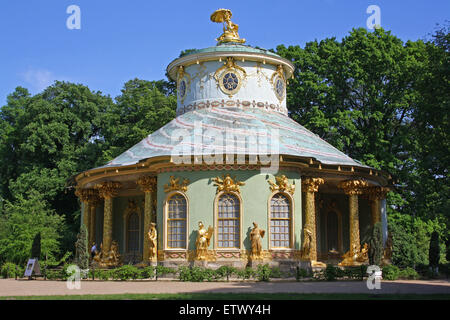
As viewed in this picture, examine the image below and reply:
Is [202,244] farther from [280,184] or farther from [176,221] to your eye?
[280,184]

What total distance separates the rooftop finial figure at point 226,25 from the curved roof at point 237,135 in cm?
559

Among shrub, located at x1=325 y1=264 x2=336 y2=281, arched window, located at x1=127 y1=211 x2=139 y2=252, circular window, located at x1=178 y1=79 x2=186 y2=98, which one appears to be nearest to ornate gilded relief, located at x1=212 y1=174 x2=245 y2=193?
shrub, located at x1=325 y1=264 x2=336 y2=281

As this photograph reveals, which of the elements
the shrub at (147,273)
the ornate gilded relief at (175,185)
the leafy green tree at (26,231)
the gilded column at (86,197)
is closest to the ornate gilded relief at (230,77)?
the ornate gilded relief at (175,185)

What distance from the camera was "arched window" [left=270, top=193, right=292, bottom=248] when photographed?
902 inches

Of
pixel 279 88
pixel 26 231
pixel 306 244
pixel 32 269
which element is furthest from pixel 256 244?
pixel 26 231

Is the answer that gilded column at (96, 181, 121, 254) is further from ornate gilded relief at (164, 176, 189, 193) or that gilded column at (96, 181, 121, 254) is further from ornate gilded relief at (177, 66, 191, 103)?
ornate gilded relief at (177, 66, 191, 103)

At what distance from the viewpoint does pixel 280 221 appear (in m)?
23.1

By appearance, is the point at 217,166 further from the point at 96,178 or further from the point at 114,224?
the point at 114,224

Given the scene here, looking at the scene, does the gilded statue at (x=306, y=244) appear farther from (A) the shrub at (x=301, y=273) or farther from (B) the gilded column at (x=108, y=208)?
(B) the gilded column at (x=108, y=208)

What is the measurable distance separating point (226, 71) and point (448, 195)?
12755 millimetres

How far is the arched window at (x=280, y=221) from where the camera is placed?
22922mm

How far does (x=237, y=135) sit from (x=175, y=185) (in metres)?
3.69

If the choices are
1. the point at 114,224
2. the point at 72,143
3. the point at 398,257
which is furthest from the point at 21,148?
the point at 398,257

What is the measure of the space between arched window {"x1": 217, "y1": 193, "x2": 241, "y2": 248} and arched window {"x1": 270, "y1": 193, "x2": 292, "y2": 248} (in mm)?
1472
